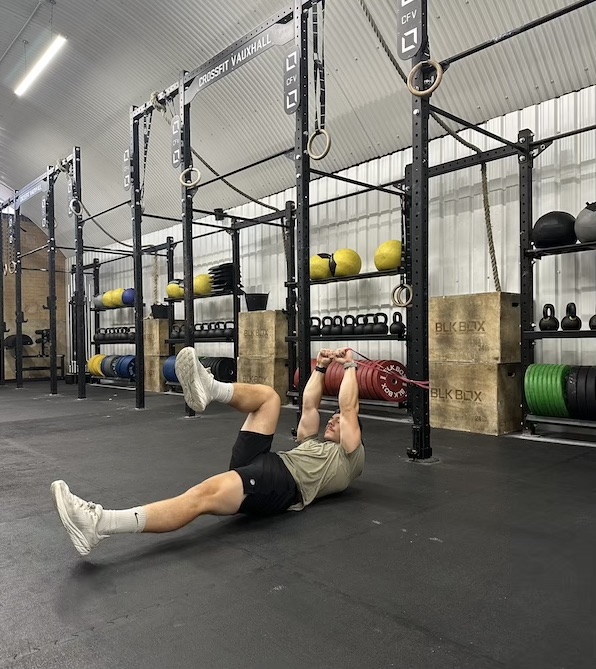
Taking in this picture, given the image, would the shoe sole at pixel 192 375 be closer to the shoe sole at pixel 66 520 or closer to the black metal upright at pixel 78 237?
the shoe sole at pixel 66 520

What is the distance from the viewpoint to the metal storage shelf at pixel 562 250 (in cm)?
377

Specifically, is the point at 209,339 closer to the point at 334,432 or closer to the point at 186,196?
the point at 186,196

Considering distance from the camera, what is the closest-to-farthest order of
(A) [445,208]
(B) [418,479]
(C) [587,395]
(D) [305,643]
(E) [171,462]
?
(D) [305,643], (B) [418,479], (E) [171,462], (C) [587,395], (A) [445,208]

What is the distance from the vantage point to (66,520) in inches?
71.6

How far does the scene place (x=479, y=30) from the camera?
14.9 ft

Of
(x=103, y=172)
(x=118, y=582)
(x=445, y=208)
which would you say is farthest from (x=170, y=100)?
(x=118, y=582)

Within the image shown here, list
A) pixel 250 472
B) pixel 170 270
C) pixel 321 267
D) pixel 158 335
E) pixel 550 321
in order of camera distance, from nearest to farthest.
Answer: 1. pixel 250 472
2. pixel 550 321
3. pixel 321 267
4. pixel 158 335
5. pixel 170 270

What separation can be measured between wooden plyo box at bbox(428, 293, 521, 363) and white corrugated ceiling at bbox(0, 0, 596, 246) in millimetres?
1816

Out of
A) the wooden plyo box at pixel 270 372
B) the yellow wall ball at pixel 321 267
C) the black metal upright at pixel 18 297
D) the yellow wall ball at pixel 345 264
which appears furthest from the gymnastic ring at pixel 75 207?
the yellow wall ball at pixel 345 264

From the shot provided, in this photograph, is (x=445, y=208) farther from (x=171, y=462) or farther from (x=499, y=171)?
(x=171, y=462)

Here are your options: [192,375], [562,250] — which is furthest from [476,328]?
[192,375]

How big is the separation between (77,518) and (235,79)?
584cm

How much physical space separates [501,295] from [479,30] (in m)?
2.20

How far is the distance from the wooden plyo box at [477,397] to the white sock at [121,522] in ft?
10.2
